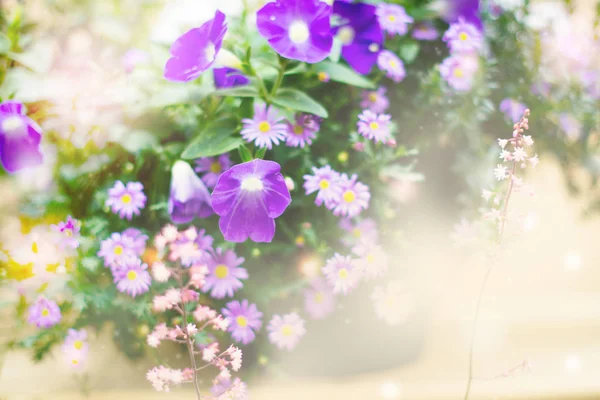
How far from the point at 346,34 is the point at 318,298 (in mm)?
358

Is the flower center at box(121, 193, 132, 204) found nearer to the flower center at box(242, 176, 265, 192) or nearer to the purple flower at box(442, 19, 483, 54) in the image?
the flower center at box(242, 176, 265, 192)

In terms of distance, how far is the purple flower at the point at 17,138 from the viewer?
1.87 ft

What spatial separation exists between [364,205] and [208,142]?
20cm

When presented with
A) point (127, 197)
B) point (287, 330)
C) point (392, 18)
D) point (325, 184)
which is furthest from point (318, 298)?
point (392, 18)

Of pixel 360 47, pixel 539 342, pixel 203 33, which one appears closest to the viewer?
pixel 203 33

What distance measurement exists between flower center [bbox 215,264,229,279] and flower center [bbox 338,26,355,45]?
0.34m

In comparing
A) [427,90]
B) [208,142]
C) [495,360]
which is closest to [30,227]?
[208,142]

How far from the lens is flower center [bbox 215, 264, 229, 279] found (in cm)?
62

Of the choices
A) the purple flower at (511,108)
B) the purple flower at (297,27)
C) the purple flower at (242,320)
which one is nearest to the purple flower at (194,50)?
the purple flower at (297,27)

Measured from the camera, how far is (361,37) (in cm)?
69

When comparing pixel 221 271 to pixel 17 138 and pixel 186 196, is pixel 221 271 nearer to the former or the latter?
pixel 186 196

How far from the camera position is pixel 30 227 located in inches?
25.5

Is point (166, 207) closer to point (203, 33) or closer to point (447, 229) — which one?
point (203, 33)

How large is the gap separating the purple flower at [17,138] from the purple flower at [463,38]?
21.8 inches
